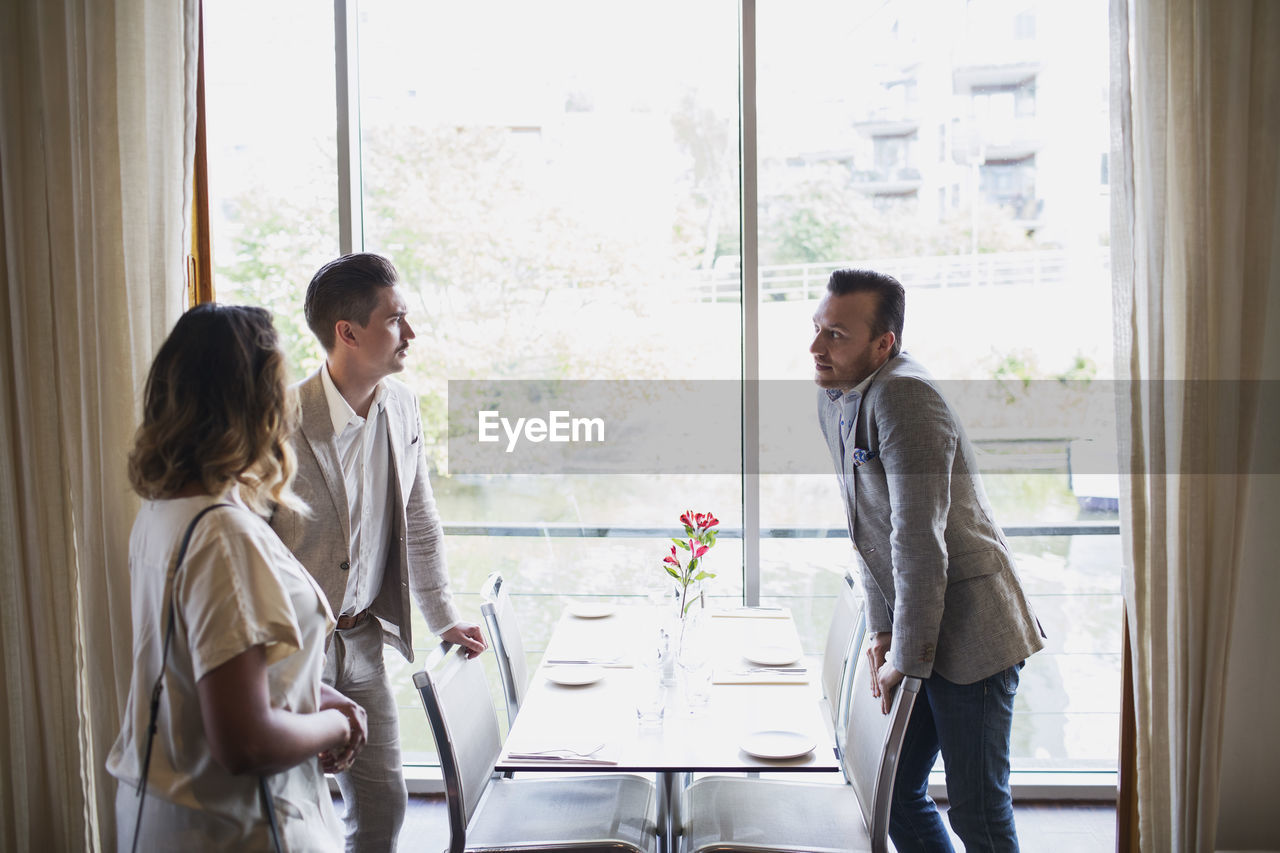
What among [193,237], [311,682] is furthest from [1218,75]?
[193,237]

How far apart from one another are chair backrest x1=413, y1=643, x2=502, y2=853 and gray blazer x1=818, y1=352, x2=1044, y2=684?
1001 mm

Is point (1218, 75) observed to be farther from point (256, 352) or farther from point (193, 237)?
point (193, 237)

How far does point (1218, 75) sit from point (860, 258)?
115 centimetres

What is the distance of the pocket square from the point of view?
7.28 ft

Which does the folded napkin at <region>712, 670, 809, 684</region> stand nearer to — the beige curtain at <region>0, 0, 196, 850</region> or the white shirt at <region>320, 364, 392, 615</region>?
the white shirt at <region>320, 364, 392, 615</region>

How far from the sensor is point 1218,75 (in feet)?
8.24

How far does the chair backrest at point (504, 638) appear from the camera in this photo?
2658 millimetres

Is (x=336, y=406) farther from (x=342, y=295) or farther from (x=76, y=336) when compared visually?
(x=76, y=336)

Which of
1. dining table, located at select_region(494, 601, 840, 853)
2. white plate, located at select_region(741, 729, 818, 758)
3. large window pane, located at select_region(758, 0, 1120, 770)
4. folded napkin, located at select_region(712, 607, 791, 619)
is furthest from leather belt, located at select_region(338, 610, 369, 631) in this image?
large window pane, located at select_region(758, 0, 1120, 770)

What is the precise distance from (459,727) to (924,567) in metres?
1.11

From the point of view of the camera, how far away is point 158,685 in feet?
4.53

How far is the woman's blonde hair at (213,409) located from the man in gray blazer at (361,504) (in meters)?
0.75

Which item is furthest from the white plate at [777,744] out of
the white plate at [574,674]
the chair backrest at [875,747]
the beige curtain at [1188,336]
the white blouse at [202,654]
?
the beige curtain at [1188,336]

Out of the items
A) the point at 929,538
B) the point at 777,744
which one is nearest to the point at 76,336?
the point at 777,744
